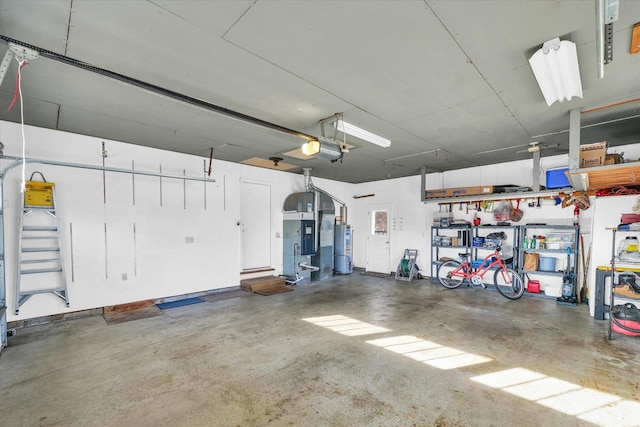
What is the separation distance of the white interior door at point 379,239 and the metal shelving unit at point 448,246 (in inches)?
52.7

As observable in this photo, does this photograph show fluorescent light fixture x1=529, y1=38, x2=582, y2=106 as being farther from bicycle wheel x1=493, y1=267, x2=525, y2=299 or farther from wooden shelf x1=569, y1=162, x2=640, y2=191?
bicycle wheel x1=493, y1=267, x2=525, y2=299

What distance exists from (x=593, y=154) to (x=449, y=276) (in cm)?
385

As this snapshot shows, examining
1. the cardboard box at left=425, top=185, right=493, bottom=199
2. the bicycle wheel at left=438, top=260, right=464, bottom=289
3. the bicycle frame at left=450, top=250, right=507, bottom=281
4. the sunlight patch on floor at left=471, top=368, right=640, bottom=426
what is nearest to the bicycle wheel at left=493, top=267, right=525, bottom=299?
the bicycle frame at left=450, top=250, right=507, bottom=281

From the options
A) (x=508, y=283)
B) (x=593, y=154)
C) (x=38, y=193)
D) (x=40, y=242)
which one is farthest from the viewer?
(x=508, y=283)

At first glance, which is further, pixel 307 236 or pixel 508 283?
pixel 307 236

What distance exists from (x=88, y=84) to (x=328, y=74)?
96.3 inches

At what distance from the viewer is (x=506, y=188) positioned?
5539mm

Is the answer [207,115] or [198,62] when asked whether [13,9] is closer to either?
[198,62]

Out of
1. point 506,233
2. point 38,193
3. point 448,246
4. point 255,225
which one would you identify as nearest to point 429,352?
point 448,246

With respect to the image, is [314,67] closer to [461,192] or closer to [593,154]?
[593,154]

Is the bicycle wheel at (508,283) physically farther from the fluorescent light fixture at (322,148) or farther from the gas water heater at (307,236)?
the fluorescent light fixture at (322,148)

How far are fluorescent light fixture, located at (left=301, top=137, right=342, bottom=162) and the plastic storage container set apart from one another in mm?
5025

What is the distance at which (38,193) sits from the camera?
152 inches

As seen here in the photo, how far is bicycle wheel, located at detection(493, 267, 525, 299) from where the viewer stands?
5488mm
